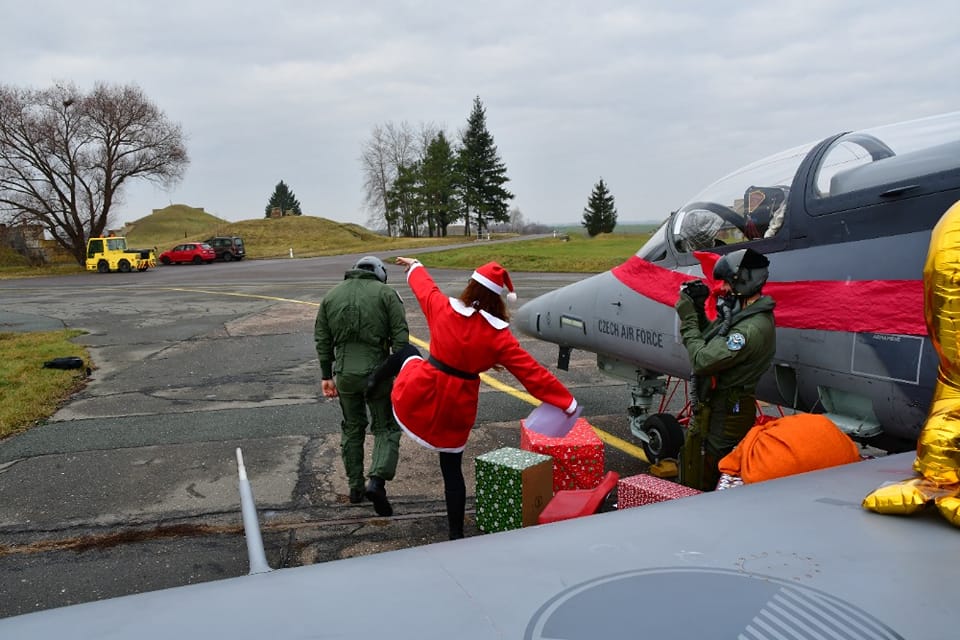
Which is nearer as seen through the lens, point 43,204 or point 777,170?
point 777,170

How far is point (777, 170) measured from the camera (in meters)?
4.41

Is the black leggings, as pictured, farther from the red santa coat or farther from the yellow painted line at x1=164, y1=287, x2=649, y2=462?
the yellow painted line at x1=164, y1=287, x2=649, y2=462

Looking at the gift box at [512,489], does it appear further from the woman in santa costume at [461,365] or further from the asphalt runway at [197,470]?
the woman in santa costume at [461,365]

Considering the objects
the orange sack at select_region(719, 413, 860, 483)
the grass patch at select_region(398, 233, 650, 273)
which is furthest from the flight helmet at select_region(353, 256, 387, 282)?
the grass patch at select_region(398, 233, 650, 273)

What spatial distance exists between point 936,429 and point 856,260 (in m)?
2.01

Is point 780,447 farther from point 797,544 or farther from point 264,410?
point 264,410

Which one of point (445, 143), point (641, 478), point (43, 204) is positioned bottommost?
point (641, 478)

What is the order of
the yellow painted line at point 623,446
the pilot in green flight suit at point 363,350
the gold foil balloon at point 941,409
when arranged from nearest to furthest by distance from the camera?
the gold foil balloon at point 941,409 → the pilot in green flight suit at point 363,350 → the yellow painted line at point 623,446

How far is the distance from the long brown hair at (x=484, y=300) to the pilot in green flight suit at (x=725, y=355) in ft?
3.90

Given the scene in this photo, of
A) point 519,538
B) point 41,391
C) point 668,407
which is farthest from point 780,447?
point 41,391

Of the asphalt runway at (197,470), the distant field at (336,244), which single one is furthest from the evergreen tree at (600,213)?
the asphalt runway at (197,470)

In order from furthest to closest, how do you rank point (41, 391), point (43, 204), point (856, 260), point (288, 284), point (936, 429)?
point (43, 204) → point (288, 284) → point (41, 391) → point (856, 260) → point (936, 429)

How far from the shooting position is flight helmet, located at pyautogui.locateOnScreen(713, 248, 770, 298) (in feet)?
12.6

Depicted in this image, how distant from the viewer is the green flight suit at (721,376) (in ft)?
12.4
